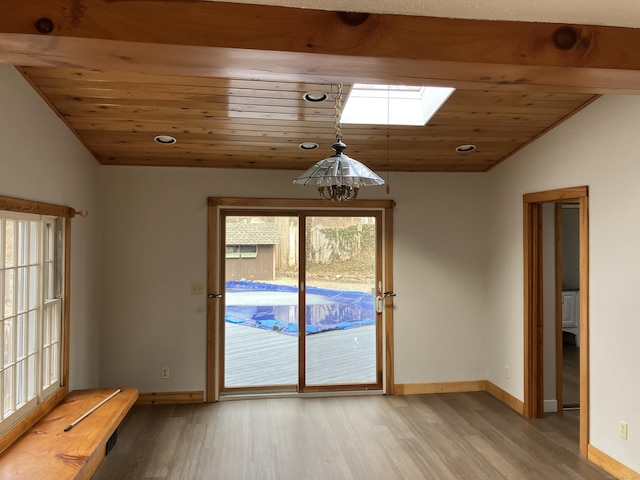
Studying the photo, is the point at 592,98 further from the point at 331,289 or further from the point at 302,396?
the point at 302,396

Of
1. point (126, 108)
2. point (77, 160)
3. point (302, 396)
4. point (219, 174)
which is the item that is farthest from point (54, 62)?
point (302, 396)

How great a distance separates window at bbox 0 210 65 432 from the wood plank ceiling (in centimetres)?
87

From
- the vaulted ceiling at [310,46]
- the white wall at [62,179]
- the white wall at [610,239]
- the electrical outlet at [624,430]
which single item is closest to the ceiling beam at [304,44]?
the vaulted ceiling at [310,46]

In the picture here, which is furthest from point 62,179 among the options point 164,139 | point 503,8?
point 503,8

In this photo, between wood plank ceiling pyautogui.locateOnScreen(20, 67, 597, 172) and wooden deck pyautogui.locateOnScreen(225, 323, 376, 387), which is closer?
wood plank ceiling pyautogui.locateOnScreen(20, 67, 597, 172)

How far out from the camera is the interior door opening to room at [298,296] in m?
4.71

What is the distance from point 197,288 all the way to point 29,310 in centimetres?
167

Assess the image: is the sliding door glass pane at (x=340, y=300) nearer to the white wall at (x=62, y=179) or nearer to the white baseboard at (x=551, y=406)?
the white baseboard at (x=551, y=406)

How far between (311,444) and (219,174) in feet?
8.64

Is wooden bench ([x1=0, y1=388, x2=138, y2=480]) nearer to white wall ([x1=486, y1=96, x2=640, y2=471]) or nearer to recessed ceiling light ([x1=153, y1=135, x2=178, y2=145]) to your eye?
recessed ceiling light ([x1=153, y1=135, x2=178, y2=145])

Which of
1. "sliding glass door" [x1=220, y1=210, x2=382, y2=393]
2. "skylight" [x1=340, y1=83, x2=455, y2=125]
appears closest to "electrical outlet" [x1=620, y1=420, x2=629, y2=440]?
"sliding glass door" [x1=220, y1=210, x2=382, y2=393]

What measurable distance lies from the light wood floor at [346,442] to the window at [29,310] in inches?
29.6

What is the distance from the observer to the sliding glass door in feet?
15.5

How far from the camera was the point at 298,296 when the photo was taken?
4824mm
